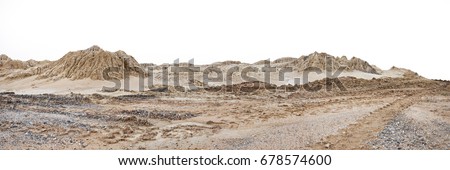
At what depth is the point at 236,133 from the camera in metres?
9.38

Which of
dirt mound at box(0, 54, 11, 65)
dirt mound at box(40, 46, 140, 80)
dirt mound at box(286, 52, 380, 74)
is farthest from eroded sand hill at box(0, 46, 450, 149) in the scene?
dirt mound at box(0, 54, 11, 65)

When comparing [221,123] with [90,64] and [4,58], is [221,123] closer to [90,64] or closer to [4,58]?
[90,64]

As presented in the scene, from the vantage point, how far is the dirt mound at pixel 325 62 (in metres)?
30.6

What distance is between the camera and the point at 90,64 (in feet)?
86.9

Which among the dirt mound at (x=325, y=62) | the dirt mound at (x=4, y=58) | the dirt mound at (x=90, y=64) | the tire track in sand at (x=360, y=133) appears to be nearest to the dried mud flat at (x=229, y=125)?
the tire track in sand at (x=360, y=133)

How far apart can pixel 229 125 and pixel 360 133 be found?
3244mm

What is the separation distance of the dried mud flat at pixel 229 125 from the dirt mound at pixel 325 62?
1590 centimetres

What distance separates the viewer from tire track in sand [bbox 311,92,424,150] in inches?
306

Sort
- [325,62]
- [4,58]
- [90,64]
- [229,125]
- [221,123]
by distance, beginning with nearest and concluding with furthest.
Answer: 1. [229,125]
2. [221,123]
3. [90,64]
4. [325,62]
5. [4,58]

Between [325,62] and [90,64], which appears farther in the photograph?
[325,62]

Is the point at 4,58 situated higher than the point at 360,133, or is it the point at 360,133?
the point at 4,58

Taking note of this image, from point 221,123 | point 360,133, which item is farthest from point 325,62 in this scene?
point 360,133

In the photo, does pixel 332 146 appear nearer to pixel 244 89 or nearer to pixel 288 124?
pixel 288 124

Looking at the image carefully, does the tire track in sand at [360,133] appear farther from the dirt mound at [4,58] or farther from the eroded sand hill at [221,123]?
the dirt mound at [4,58]
